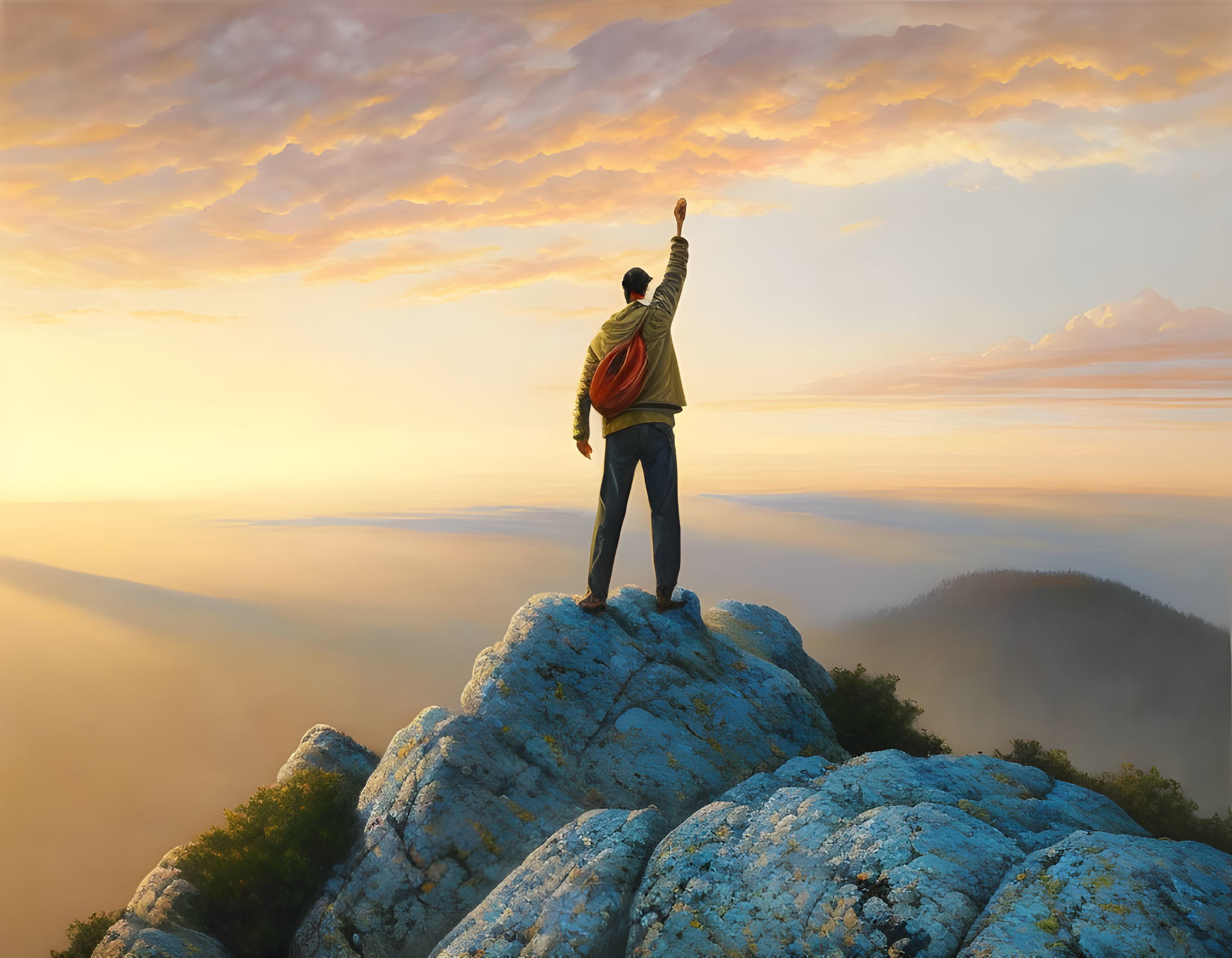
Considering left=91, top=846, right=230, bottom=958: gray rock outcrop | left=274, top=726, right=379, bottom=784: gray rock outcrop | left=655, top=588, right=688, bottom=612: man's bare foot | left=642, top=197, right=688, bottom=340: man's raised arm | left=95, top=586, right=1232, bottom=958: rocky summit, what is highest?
left=642, top=197, right=688, bottom=340: man's raised arm

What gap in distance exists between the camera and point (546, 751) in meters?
9.01

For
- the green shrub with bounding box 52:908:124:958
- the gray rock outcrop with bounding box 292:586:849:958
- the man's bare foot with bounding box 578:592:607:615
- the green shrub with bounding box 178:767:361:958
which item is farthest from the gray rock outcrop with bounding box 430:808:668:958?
the green shrub with bounding box 52:908:124:958

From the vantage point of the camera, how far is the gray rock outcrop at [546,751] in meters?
7.78

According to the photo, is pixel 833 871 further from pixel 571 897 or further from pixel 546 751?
pixel 546 751

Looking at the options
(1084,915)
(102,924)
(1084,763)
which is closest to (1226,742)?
(1084,763)

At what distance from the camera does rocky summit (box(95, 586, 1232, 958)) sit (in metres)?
4.93

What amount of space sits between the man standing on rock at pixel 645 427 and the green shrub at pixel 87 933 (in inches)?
277

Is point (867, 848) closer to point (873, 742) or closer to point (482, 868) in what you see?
→ point (482, 868)

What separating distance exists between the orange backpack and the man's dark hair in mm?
610

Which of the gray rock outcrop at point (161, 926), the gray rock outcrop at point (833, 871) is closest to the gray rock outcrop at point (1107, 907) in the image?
the gray rock outcrop at point (833, 871)

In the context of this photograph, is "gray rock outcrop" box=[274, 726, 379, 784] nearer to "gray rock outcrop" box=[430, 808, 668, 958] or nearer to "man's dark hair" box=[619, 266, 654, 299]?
"gray rock outcrop" box=[430, 808, 668, 958]

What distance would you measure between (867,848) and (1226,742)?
40.3 ft

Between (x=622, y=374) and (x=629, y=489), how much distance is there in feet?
5.67

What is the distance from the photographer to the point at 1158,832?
9578mm
